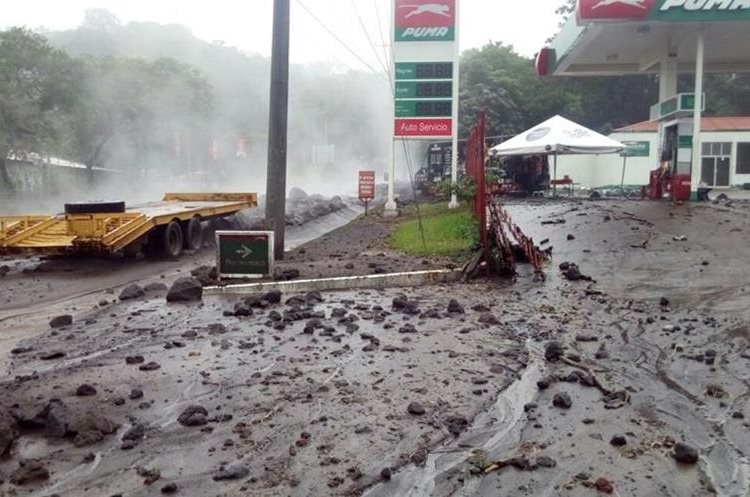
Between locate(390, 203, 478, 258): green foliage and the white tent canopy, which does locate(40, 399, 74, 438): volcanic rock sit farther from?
the white tent canopy

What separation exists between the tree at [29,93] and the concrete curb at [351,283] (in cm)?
2403

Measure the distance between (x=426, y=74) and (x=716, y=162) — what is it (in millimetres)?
24352

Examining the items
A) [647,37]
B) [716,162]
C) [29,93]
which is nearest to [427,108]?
[647,37]

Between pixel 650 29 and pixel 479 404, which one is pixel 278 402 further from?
pixel 650 29

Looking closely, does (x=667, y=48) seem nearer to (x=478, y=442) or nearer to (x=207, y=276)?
(x=207, y=276)

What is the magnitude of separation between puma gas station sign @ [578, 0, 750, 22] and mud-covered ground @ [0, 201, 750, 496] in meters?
10.1

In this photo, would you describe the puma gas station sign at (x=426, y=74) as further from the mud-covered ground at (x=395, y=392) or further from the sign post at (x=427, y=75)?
the mud-covered ground at (x=395, y=392)

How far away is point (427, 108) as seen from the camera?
20797 millimetres

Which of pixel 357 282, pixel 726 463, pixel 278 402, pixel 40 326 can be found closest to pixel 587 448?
pixel 726 463

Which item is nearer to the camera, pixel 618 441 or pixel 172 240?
pixel 618 441

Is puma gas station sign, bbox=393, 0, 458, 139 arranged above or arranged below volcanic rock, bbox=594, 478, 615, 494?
above

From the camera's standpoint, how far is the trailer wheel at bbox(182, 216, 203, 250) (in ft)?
51.9

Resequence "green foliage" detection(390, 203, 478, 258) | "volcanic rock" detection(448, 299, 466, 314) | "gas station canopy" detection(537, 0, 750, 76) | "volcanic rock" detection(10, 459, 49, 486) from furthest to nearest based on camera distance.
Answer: "gas station canopy" detection(537, 0, 750, 76)
"green foliage" detection(390, 203, 478, 258)
"volcanic rock" detection(448, 299, 466, 314)
"volcanic rock" detection(10, 459, 49, 486)

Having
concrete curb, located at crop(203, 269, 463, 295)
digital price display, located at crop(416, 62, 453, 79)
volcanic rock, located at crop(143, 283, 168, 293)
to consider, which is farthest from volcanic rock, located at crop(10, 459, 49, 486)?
digital price display, located at crop(416, 62, 453, 79)
